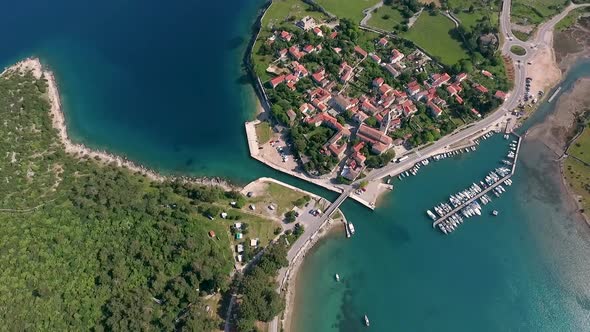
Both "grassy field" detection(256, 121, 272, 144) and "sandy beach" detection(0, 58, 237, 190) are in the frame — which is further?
"grassy field" detection(256, 121, 272, 144)

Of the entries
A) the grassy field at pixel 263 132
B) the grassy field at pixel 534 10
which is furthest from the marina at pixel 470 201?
the grassy field at pixel 534 10

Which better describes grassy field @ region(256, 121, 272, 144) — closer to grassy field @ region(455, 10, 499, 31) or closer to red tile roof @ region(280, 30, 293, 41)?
red tile roof @ region(280, 30, 293, 41)

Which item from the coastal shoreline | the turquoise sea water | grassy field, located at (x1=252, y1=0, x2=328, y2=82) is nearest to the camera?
the turquoise sea water

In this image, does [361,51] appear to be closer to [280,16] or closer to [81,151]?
[280,16]

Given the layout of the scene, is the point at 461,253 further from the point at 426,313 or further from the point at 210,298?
the point at 210,298

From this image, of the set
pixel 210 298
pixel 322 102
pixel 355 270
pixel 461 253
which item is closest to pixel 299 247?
pixel 355 270

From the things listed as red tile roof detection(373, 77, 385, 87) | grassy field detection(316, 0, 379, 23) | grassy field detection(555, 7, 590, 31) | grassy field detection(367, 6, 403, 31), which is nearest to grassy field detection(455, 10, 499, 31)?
grassy field detection(555, 7, 590, 31)
